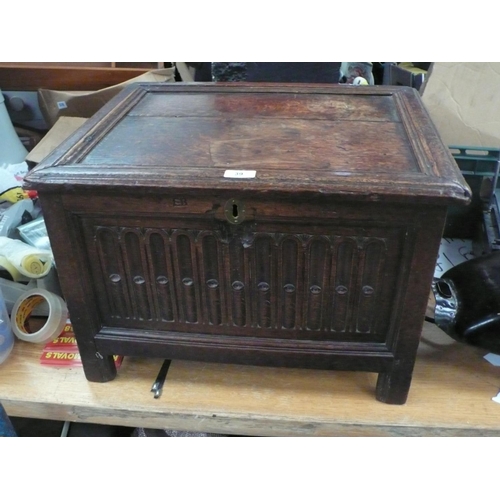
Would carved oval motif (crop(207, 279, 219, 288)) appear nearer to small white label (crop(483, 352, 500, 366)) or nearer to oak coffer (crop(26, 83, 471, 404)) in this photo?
oak coffer (crop(26, 83, 471, 404))

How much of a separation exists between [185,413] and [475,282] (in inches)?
25.5

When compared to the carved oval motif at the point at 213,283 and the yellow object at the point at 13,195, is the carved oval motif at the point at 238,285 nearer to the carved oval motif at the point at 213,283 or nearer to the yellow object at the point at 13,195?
the carved oval motif at the point at 213,283

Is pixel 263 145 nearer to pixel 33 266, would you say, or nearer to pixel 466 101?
pixel 33 266

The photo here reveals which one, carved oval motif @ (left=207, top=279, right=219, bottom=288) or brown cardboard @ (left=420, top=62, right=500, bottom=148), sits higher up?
brown cardboard @ (left=420, top=62, right=500, bottom=148)

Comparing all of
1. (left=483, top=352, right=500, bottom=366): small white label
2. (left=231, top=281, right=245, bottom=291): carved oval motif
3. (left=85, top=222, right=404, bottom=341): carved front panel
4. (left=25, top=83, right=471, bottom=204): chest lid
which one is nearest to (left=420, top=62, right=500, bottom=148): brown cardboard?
(left=25, top=83, right=471, bottom=204): chest lid

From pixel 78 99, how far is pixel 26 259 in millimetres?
622

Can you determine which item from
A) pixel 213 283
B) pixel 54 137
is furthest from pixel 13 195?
pixel 213 283

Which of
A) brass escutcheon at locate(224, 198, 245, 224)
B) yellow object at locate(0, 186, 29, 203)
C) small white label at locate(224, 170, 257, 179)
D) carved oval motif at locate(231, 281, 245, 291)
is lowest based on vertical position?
yellow object at locate(0, 186, 29, 203)

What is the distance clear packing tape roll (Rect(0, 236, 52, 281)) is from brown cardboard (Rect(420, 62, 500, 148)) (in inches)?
44.3

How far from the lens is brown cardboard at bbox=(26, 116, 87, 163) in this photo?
1388 millimetres

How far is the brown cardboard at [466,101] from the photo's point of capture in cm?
132

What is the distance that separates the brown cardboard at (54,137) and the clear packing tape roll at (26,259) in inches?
12.6

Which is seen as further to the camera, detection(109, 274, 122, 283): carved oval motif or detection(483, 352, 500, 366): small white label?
detection(483, 352, 500, 366): small white label

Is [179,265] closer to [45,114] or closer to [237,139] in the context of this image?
[237,139]
